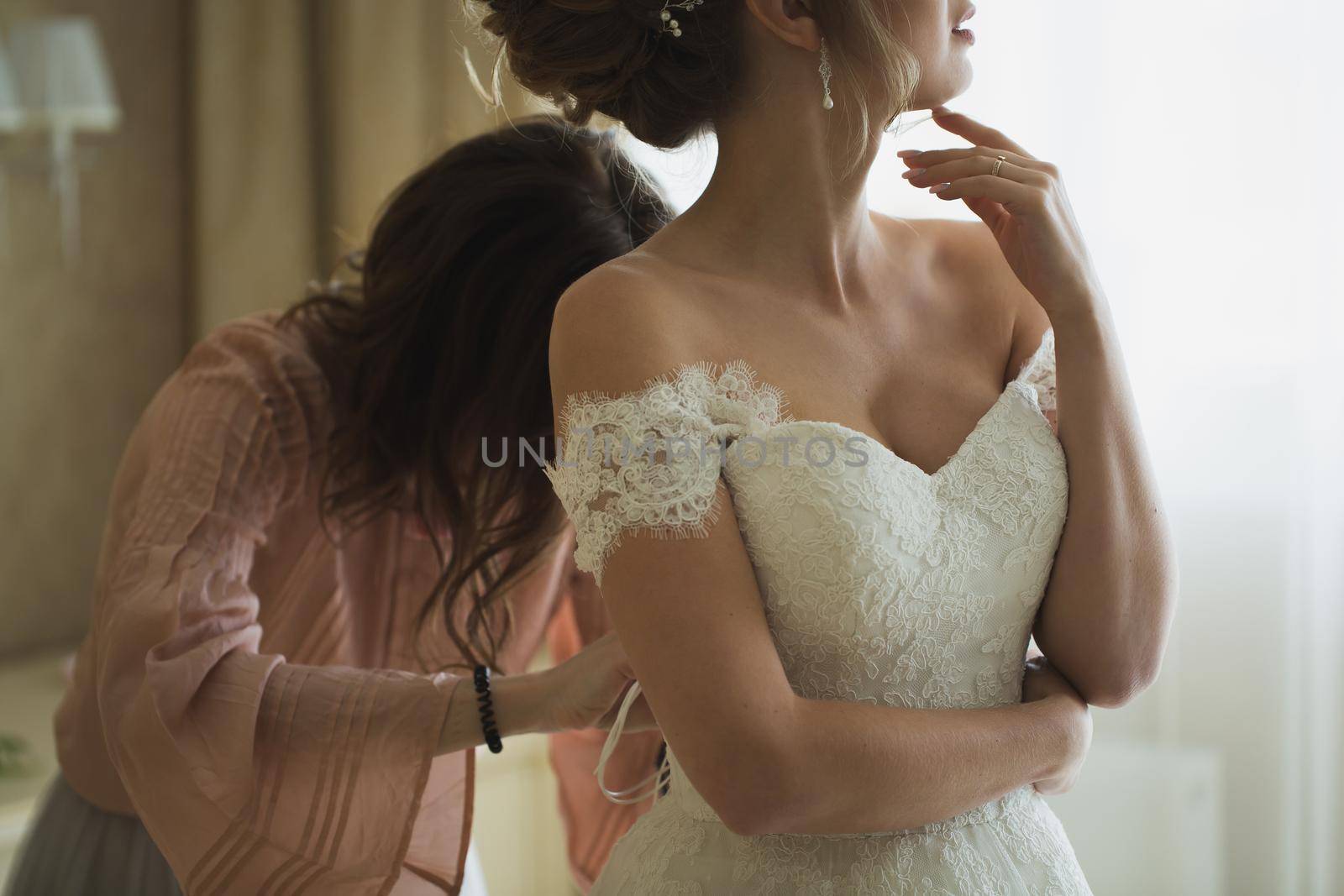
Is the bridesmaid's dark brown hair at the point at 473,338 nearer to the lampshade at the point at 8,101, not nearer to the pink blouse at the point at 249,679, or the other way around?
the pink blouse at the point at 249,679

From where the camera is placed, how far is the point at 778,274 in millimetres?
1045

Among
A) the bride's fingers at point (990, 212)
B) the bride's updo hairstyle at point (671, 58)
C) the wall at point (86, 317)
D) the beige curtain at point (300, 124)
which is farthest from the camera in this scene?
the wall at point (86, 317)

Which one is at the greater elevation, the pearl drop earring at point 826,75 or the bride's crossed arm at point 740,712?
the pearl drop earring at point 826,75

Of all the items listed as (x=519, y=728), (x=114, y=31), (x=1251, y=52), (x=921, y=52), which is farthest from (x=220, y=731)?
(x=114, y=31)

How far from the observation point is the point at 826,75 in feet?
3.25

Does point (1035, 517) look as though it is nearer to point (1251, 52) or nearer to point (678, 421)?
point (678, 421)

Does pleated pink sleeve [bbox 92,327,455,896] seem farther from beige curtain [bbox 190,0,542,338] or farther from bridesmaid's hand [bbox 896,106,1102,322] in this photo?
beige curtain [bbox 190,0,542,338]

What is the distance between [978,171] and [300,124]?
2.44 metres

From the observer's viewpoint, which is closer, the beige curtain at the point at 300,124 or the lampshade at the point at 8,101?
the beige curtain at the point at 300,124

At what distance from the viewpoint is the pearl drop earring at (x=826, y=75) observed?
981mm

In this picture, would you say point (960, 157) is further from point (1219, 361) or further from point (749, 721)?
point (1219, 361)

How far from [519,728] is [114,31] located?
2.69 meters

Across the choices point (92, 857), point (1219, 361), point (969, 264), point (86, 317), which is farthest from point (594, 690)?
point (86, 317)

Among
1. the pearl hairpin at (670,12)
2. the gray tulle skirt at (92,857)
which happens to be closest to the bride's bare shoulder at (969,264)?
the pearl hairpin at (670,12)
